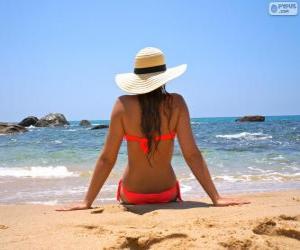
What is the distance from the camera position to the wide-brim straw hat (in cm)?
312

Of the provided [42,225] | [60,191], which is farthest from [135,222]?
[60,191]

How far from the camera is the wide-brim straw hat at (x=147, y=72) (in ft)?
10.2

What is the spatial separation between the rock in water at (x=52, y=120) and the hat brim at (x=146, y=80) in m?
42.5

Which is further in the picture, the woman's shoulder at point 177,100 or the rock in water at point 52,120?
the rock in water at point 52,120

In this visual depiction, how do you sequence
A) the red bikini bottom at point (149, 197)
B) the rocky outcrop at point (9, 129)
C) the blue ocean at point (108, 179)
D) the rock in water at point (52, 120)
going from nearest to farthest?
the red bikini bottom at point (149, 197) → the blue ocean at point (108, 179) → the rocky outcrop at point (9, 129) → the rock in water at point (52, 120)

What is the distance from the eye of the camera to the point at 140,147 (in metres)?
3.23

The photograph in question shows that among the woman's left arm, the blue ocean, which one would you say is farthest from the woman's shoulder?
the blue ocean

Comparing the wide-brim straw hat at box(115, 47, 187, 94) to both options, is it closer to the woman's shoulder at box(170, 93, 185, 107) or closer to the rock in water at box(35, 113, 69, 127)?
the woman's shoulder at box(170, 93, 185, 107)

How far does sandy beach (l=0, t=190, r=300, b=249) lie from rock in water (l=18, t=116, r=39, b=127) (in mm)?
43352

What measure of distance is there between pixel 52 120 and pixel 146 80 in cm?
4356

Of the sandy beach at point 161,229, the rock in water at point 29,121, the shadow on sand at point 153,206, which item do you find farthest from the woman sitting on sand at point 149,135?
the rock in water at point 29,121

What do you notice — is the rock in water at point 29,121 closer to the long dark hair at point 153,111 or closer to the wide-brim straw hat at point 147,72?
the wide-brim straw hat at point 147,72

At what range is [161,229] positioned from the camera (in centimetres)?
235

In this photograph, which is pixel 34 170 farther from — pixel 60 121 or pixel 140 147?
pixel 60 121
